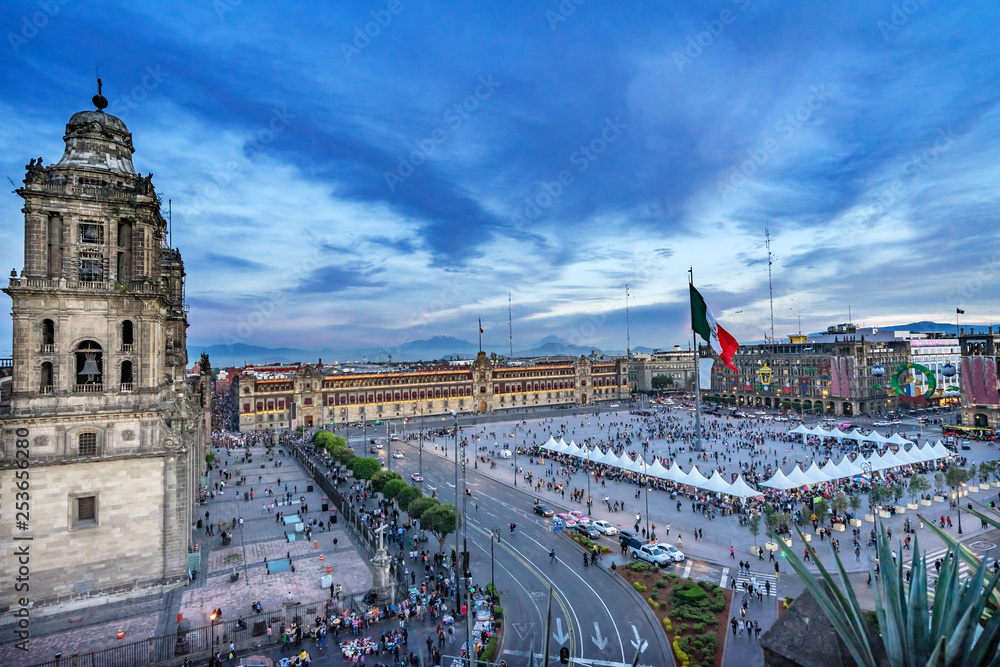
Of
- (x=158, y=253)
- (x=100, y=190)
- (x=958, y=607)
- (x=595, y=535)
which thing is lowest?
(x=595, y=535)

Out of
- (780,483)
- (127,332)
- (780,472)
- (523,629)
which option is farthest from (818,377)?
(127,332)

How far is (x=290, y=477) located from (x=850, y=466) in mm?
52165

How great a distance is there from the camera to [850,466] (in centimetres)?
4619

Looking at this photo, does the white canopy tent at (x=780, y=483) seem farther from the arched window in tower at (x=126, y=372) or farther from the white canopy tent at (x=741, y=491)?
the arched window in tower at (x=126, y=372)

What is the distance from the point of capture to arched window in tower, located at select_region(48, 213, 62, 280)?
26250 millimetres

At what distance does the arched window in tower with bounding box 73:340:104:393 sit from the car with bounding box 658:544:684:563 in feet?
102

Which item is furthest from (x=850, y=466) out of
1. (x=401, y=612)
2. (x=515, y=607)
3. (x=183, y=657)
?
(x=183, y=657)

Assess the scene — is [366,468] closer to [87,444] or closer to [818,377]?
[87,444]

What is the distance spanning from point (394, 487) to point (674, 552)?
19.3 m

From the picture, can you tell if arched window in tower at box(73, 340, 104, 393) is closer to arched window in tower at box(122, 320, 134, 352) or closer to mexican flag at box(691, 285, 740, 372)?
arched window in tower at box(122, 320, 134, 352)

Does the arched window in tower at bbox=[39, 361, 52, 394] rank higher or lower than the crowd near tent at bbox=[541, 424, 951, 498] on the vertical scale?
higher

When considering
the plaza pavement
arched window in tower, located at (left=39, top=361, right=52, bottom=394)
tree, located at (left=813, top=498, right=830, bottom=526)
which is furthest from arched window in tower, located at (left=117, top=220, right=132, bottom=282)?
tree, located at (left=813, top=498, right=830, bottom=526)

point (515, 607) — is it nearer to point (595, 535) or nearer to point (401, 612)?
point (401, 612)

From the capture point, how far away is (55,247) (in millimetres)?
26328
